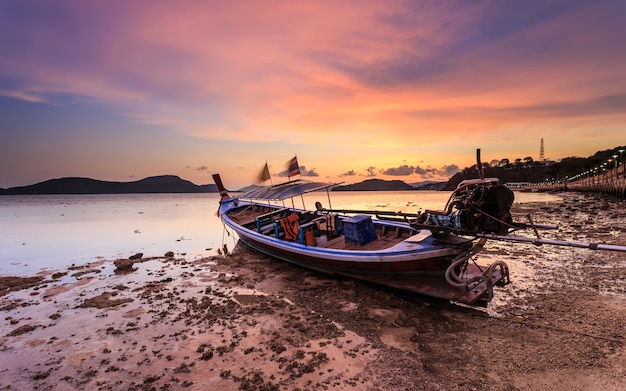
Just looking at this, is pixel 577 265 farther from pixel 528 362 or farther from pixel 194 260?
pixel 194 260

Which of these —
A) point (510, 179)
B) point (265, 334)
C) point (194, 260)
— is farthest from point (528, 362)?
point (510, 179)

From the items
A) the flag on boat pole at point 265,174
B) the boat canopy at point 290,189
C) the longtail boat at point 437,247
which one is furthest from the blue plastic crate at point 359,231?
the flag on boat pole at point 265,174

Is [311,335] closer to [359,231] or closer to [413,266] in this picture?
[413,266]

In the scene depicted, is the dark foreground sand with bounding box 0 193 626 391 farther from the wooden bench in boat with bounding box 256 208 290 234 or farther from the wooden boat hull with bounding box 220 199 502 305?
the wooden bench in boat with bounding box 256 208 290 234

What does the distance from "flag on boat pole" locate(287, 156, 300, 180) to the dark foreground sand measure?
5801mm

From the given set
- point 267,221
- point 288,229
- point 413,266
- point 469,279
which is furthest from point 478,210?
point 267,221

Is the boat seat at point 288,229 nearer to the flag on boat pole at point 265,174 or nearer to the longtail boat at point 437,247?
the longtail boat at point 437,247

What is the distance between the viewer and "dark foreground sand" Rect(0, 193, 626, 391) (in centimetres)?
522

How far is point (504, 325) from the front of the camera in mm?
6789

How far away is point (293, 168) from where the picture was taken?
50.1ft

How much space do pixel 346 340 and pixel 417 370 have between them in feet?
5.23

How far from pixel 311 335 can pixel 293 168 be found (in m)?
9.73

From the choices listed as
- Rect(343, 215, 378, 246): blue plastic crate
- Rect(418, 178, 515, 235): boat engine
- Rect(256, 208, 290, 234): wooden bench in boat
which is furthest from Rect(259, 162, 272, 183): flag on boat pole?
Rect(418, 178, 515, 235): boat engine

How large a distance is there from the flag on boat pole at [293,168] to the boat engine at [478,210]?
850cm
